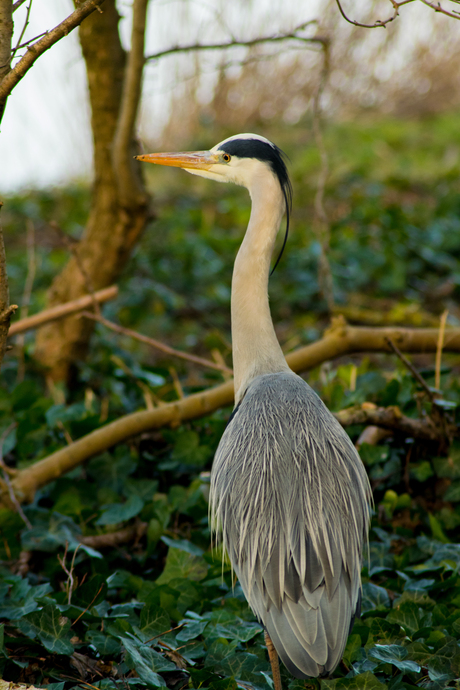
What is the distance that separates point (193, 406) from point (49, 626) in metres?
1.54

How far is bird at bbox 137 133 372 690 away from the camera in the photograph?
1.90 m

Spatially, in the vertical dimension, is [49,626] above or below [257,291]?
below

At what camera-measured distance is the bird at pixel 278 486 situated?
6.23 ft

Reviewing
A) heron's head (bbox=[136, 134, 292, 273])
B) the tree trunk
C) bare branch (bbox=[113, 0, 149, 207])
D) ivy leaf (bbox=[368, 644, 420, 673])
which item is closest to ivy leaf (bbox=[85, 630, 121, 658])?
ivy leaf (bbox=[368, 644, 420, 673])

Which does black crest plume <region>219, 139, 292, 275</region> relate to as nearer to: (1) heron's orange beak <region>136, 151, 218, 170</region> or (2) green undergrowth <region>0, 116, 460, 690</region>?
(1) heron's orange beak <region>136, 151, 218, 170</region>

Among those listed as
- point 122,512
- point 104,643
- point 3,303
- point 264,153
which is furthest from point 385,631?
point 264,153

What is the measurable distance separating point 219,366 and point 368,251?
3.90 metres

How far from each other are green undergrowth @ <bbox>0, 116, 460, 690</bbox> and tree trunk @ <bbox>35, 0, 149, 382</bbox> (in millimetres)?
231

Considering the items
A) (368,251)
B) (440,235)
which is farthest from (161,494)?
(440,235)

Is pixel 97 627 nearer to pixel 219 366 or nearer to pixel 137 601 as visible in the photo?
pixel 137 601

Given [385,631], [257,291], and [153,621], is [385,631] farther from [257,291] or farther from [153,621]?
[257,291]

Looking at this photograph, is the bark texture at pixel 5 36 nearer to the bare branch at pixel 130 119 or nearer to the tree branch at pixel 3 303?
the tree branch at pixel 3 303

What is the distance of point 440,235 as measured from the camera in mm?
7113

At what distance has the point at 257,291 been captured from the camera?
8.68 feet
